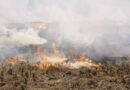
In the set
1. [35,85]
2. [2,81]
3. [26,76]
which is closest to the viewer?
[35,85]

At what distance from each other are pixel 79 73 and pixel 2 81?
23.0 ft

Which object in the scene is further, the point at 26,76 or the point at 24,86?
the point at 26,76

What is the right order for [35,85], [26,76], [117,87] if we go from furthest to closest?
[26,76] < [35,85] < [117,87]

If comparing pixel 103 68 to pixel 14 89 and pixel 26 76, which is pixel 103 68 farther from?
pixel 14 89

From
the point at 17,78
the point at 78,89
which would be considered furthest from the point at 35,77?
the point at 78,89

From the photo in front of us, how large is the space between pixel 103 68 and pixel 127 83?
12.4 feet

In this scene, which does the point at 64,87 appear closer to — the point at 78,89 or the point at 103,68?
the point at 78,89

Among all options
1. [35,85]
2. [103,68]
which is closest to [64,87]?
[35,85]

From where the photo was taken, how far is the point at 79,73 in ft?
43.4

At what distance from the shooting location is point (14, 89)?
9203 millimetres

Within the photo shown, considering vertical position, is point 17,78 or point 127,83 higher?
point 17,78

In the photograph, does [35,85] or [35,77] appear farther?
[35,77]

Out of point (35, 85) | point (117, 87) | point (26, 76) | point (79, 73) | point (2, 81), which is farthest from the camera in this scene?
point (79, 73)

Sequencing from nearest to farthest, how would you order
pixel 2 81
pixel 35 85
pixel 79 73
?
pixel 35 85 → pixel 2 81 → pixel 79 73
